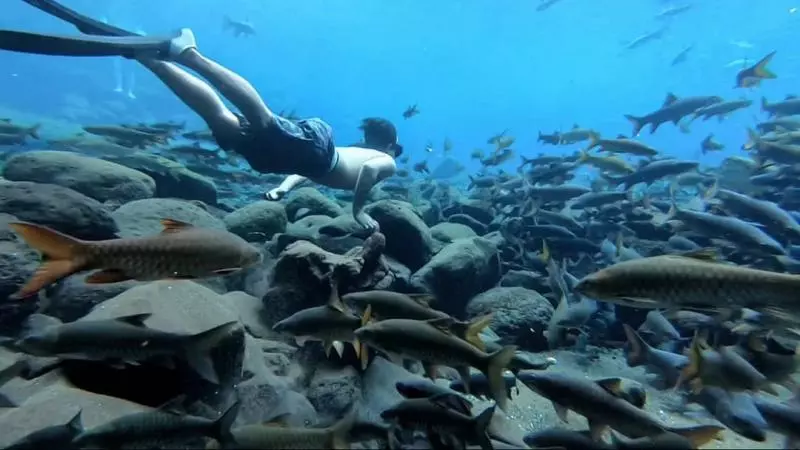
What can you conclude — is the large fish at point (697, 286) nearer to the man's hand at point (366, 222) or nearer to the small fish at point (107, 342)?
the small fish at point (107, 342)

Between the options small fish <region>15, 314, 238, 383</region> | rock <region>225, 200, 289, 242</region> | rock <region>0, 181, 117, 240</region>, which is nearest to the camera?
small fish <region>15, 314, 238, 383</region>

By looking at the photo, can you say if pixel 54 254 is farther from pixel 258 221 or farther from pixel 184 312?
pixel 258 221

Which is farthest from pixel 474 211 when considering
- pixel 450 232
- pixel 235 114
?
pixel 235 114

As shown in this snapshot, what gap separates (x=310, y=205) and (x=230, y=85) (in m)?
3.53

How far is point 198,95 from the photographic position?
7.46 m

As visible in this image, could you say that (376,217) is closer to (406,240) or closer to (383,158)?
Result: (406,240)

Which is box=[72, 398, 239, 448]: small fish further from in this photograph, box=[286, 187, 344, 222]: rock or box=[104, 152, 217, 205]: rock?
box=[104, 152, 217, 205]: rock

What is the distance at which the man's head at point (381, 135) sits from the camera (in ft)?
39.1

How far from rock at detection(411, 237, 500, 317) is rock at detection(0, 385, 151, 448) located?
4039 millimetres

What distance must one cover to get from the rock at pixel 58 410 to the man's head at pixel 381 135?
30.7 feet

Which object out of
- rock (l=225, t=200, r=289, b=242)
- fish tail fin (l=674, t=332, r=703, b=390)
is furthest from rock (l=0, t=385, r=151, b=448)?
rock (l=225, t=200, r=289, b=242)

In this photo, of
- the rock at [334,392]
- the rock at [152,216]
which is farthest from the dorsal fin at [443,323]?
the rock at [152,216]

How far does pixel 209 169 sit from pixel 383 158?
6.90 m

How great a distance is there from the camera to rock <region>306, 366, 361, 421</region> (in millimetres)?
3871
